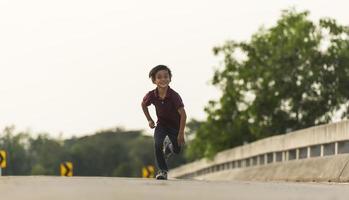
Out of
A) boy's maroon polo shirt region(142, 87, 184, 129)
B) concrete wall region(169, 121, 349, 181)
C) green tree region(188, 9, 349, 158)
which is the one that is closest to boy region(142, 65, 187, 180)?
boy's maroon polo shirt region(142, 87, 184, 129)

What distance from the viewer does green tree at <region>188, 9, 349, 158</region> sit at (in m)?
58.6

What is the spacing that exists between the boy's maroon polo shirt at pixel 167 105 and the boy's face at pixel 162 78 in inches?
12.5

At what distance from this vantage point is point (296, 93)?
5809 centimetres

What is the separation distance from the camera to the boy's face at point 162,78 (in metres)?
13.9

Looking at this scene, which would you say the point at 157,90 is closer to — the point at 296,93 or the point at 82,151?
the point at 296,93

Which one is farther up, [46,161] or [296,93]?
[46,161]

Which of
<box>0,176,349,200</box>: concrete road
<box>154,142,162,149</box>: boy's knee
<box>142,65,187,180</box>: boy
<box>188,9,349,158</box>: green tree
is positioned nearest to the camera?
<box>0,176,349,200</box>: concrete road

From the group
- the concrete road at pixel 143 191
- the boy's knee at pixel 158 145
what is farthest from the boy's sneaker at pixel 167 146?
the concrete road at pixel 143 191

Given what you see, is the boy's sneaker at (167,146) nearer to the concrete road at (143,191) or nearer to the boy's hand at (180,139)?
the boy's hand at (180,139)

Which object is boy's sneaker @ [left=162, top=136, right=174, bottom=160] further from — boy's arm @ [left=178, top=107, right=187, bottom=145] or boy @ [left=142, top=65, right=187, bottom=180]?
boy's arm @ [left=178, top=107, right=187, bottom=145]

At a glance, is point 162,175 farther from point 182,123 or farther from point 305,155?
point 305,155

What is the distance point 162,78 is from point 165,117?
830 mm

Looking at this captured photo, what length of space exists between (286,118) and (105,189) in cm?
4876

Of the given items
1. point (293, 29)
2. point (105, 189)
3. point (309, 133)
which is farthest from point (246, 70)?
point (105, 189)
